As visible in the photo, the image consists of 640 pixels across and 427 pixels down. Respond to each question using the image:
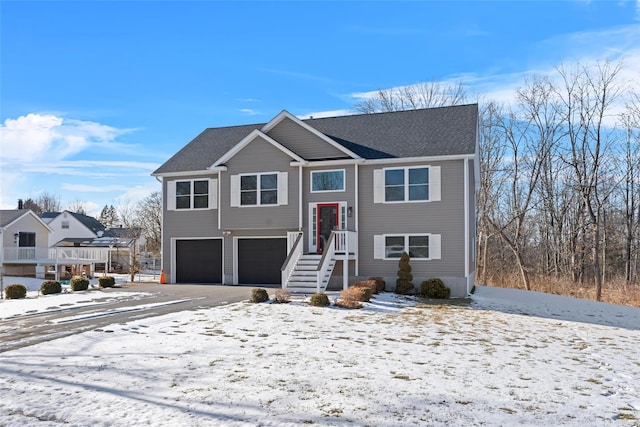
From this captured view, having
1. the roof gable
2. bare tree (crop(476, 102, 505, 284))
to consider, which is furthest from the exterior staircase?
bare tree (crop(476, 102, 505, 284))

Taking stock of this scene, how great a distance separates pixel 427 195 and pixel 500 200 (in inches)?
769

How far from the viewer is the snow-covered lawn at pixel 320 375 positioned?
224 inches

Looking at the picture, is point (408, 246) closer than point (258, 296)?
No

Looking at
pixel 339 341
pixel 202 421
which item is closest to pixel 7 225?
pixel 339 341

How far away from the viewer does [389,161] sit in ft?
63.7

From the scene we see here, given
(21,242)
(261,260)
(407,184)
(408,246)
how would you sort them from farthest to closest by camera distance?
(21,242), (261,260), (407,184), (408,246)

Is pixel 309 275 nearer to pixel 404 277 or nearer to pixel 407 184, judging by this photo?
pixel 404 277

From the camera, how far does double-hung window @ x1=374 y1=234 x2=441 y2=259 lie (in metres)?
18.9

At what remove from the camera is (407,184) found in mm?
19375

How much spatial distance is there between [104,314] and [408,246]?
11010mm

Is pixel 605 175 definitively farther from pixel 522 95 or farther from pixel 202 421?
pixel 202 421

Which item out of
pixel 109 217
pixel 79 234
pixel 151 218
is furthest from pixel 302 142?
pixel 109 217

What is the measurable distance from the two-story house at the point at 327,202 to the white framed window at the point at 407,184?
1.5 inches

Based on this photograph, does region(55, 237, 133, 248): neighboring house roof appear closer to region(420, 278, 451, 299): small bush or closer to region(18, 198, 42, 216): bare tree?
region(18, 198, 42, 216): bare tree
